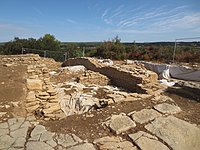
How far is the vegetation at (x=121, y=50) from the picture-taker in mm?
12547

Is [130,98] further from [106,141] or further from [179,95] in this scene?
[106,141]

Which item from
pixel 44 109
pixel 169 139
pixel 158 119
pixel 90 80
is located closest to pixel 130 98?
pixel 158 119

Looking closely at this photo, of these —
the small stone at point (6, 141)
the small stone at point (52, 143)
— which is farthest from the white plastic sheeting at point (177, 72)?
the small stone at point (6, 141)

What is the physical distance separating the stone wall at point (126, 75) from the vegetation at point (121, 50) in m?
4.70

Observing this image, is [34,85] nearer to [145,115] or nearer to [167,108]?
[145,115]

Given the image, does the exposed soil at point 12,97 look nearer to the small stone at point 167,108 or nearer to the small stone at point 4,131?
the small stone at point 4,131

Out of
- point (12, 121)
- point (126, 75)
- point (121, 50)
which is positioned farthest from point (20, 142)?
point (121, 50)

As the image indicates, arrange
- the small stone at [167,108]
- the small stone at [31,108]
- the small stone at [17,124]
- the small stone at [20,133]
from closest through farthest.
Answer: the small stone at [20,133] < the small stone at [17,124] < the small stone at [167,108] < the small stone at [31,108]

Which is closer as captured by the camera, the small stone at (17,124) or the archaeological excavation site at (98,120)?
the archaeological excavation site at (98,120)

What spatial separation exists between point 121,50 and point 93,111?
46.8ft

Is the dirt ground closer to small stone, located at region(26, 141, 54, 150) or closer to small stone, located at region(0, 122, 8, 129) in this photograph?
small stone, located at region(0, 122, 8, 129)

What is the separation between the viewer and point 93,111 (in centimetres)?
407

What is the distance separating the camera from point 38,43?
26.3m

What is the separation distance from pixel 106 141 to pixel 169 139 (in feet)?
3.24
